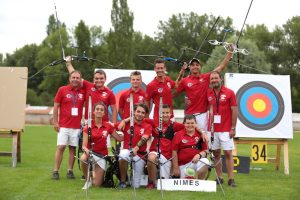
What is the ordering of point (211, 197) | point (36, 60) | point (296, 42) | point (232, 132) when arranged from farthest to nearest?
point (36, 60) < point (296, 42) < point (232, 132) < point (211, 197)

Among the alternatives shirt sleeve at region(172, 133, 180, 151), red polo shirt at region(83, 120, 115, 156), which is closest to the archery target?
shirt sleeve at region(172, 133, 180, 151)

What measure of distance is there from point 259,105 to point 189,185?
13.7 ft

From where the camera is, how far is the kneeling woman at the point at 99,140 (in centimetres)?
783

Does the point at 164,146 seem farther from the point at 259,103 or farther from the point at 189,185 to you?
the point at 259,103

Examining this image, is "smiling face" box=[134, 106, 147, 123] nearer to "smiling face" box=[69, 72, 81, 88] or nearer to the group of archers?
the group of archers

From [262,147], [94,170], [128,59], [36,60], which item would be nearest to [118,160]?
[94,170]

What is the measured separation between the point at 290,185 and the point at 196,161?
1.85 m

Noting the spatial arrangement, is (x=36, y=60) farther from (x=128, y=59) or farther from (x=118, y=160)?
(x=118, y=160)

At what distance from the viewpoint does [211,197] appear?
6.95 meters

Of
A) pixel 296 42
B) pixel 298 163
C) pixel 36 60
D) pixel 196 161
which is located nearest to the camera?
pixel 196 161

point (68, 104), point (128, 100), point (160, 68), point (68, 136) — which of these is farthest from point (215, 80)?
point (68, 136)

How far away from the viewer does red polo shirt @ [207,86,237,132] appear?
27.5 ft

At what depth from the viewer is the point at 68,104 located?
29.3 feet

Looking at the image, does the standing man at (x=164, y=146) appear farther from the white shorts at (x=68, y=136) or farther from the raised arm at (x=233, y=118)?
the white shorts at (x=68, y=136)
